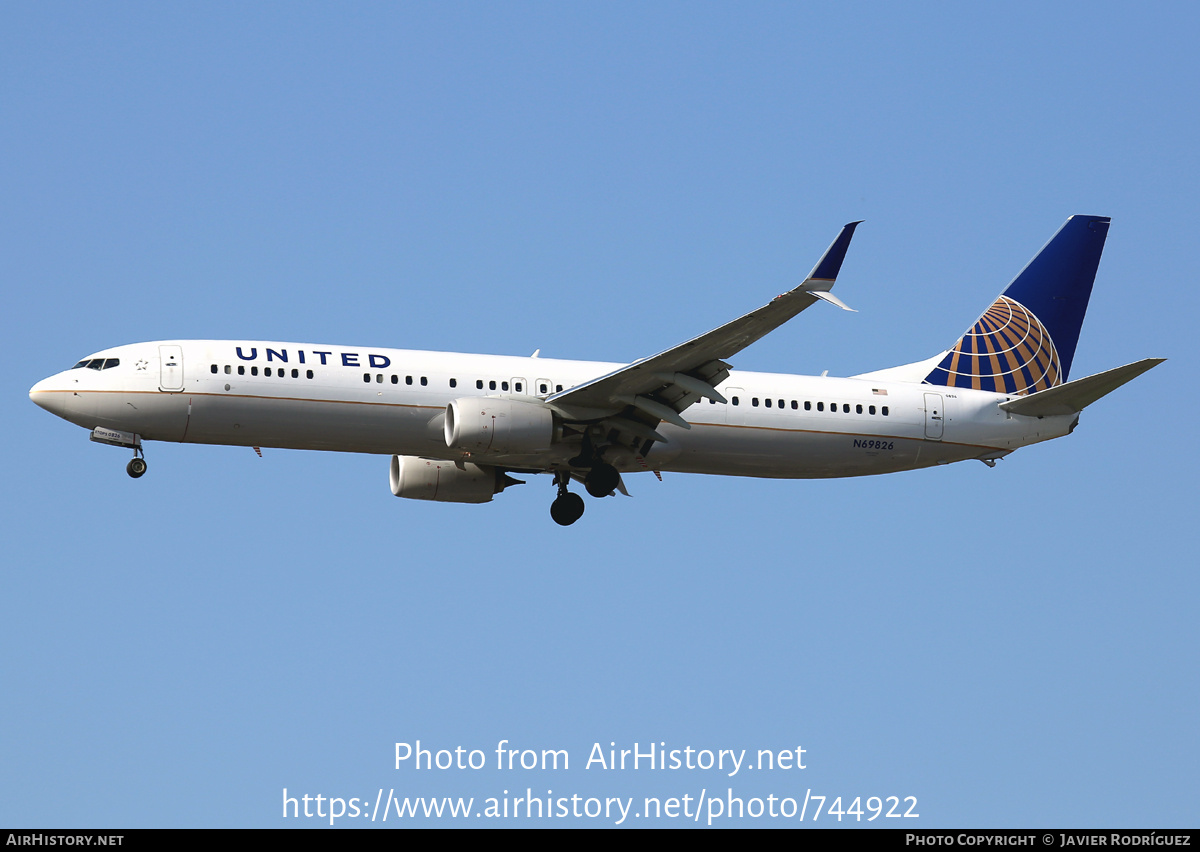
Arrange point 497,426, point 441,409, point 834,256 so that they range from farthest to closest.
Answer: point 441,409 < point 497,426 < point 834,256

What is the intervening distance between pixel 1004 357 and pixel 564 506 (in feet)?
41.8

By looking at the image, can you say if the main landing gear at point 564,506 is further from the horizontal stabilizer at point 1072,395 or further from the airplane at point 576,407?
the horizontal stabilizer at point 1072,395

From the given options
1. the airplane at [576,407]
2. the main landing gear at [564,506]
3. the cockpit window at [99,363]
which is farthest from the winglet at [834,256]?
the cockpit window at [99,363]

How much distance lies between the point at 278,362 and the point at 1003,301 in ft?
67.1

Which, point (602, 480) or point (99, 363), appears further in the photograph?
point (602, 480)

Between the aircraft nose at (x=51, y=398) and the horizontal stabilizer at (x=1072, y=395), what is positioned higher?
the horizontal stabilizer at (x=1072, y=395)

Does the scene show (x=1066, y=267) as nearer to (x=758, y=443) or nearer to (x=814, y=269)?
(x=758, y=443)

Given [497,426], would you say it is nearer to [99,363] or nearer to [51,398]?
[99,363]

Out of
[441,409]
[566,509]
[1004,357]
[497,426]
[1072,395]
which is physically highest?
[1004,357]

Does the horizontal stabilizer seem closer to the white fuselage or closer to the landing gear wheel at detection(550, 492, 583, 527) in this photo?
the white fuselage

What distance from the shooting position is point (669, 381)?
34.6m

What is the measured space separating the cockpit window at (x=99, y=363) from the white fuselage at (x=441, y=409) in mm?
90

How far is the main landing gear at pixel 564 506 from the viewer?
127 ft

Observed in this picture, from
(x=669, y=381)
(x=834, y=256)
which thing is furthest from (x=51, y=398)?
(x=834, y=256)
